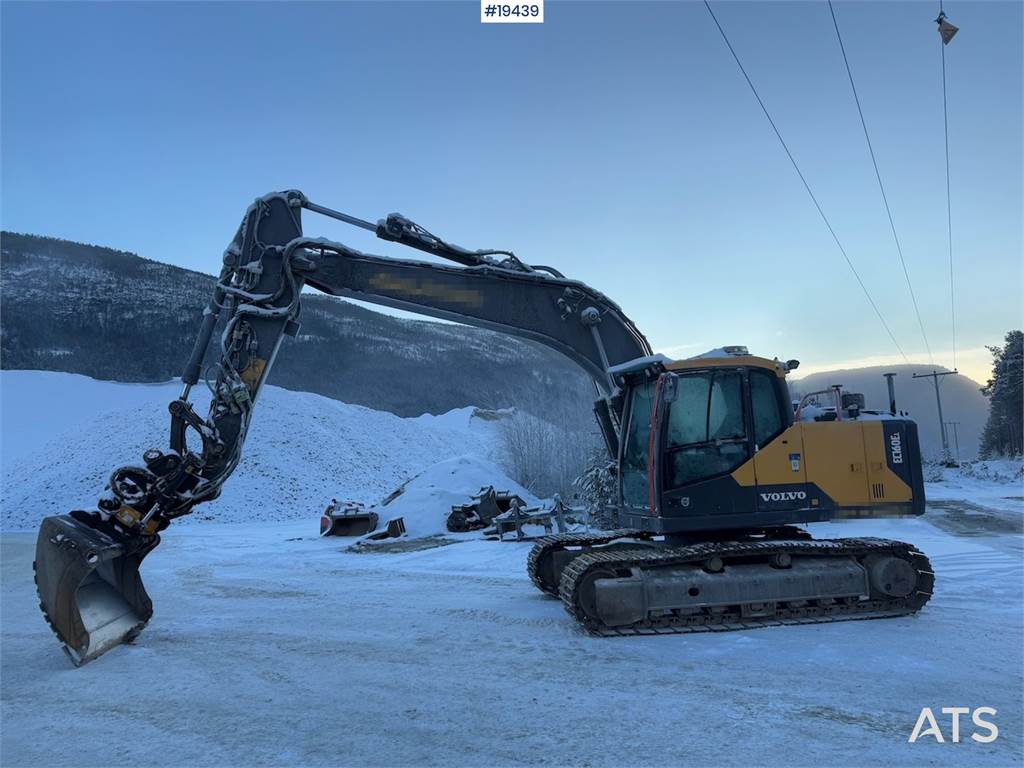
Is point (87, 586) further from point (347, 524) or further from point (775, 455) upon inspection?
point (347, 524)

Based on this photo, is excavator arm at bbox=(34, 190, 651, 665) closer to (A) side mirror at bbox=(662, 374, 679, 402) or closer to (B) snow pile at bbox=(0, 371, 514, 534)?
(A) side mirror at bbox=(662, 374, 679, 402)

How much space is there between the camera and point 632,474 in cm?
749

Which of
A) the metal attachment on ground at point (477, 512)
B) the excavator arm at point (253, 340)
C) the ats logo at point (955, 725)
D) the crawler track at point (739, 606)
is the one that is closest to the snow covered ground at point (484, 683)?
the ats logo at point (955, 725)

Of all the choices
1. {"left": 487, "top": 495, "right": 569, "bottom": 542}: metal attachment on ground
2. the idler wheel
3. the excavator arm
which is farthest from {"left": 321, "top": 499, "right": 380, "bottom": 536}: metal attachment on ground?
the idler wheel

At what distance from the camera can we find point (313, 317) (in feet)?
255

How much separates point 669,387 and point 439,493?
11.2 m

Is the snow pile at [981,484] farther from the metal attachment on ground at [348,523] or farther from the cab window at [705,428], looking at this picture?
the metal attachment on ground at [348,523]

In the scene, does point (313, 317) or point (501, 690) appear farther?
point (313, 317)

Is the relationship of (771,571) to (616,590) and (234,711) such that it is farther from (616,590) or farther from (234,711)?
(234,711)

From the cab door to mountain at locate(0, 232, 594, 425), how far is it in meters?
48.9

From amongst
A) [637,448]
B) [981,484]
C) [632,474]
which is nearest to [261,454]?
[632,474]

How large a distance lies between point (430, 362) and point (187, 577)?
66.2 m

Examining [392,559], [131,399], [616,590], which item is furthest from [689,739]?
[131,399]

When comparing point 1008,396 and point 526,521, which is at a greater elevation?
point 1008,396
